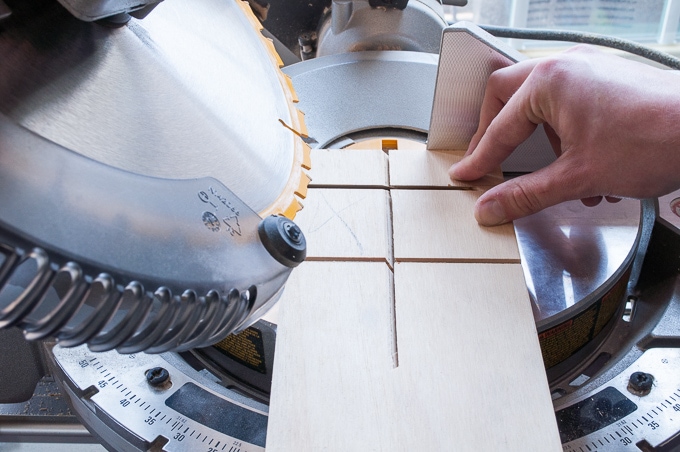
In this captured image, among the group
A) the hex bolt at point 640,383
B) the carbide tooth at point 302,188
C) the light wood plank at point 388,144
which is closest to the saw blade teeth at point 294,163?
the carbide tooth at point 302,188

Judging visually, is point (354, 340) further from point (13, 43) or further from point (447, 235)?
point (13, 43)

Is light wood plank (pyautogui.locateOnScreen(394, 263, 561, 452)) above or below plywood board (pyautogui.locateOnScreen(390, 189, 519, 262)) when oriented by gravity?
below

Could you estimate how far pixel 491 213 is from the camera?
1.08 meters

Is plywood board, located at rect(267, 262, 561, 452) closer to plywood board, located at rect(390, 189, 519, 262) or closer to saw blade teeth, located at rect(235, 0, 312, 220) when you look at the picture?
plywood board, located at rect(390, 189, 519, 262)

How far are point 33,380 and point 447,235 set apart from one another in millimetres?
852

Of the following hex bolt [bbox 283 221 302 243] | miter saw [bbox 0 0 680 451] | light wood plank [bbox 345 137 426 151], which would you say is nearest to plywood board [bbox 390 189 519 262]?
miter saw [bbox 0 0 680 451]

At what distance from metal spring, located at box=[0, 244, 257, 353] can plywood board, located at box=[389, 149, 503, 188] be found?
2.18 feet

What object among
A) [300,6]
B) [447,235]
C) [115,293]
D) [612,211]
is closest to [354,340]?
[447,235]

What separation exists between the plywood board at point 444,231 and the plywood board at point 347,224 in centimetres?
2

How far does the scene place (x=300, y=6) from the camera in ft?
5.85

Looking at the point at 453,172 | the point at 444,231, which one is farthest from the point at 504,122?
the point at 444,231

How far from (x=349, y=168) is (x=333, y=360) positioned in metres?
0.43

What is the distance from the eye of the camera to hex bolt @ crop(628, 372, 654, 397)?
100cm

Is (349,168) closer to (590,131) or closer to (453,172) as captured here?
(453,172)
